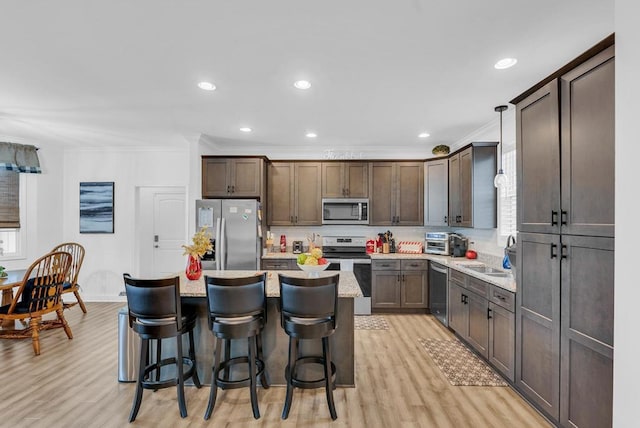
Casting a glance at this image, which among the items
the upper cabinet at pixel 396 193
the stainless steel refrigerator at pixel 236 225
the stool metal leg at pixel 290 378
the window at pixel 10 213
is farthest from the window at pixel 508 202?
the window at pixel 10 213

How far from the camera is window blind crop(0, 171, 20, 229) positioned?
469cm

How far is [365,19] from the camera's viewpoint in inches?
75.1

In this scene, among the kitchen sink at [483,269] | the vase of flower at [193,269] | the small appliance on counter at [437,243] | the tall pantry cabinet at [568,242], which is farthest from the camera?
the small appliance on counter at [437,243]

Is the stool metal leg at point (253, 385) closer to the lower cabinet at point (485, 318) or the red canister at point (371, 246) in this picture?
the lower cabinet at point (485, 318)

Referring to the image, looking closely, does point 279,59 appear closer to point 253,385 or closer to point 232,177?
point 253,385

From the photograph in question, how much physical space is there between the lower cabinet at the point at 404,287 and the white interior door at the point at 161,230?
137 inches

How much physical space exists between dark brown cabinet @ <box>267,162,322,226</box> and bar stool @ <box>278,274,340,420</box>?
9.41 feet

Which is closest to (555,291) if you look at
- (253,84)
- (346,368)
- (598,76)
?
(598,76)

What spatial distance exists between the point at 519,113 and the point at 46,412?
4.30m

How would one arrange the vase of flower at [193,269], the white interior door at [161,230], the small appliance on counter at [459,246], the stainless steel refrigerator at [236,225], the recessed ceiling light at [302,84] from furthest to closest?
1. the white interior door at [161,230]
2. the small appliance on counter at [459,246]
3. the stainless steel refrigerator at [236,225]
4. the vase of flower at [193,269]
5. the recessed ceiling light at [302,84]

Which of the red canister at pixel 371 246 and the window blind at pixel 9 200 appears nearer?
the window blind at pixel 9 200

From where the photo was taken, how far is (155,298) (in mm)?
2238

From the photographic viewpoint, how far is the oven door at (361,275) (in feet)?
15.3

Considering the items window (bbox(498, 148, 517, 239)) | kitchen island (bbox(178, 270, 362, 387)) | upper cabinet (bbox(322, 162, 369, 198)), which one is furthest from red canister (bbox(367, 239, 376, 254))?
kitchen island (bbox(178, 270, 362, 387))
